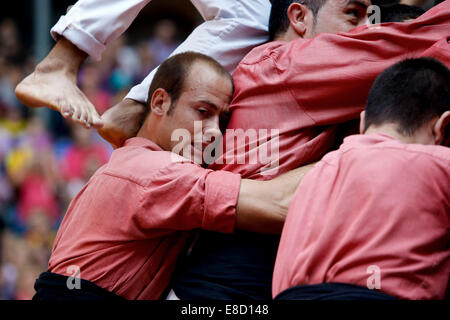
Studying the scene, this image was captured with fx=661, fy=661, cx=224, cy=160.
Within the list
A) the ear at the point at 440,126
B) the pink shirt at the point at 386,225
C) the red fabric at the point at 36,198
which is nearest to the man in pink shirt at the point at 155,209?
the pink shirt at the point at 386,225

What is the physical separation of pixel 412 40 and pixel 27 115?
478cm

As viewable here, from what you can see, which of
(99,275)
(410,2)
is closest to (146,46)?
(410,2)

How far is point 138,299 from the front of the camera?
192 cm

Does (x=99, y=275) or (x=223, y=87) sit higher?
(x=223, y=87)

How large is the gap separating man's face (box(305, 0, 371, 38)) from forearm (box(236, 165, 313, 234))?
0.59 m

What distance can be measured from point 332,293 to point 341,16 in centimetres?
104

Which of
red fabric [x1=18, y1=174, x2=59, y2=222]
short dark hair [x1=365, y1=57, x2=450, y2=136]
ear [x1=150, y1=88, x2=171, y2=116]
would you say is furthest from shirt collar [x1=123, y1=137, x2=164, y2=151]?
red fabric [x1=18, y1=174, x2=59, y2=222]

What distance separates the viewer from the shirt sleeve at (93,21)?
87.1 inches

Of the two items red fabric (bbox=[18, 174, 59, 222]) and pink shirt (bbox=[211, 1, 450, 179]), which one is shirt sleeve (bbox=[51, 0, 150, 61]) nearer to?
pink shirt (bbox=[211, 1, 450, 179])

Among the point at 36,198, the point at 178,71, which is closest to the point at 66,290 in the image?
the point at 178,71

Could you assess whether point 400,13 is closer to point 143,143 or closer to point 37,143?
point 143,143

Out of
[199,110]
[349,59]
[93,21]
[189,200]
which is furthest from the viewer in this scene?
[93,21]

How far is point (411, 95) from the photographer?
1.63 meters
